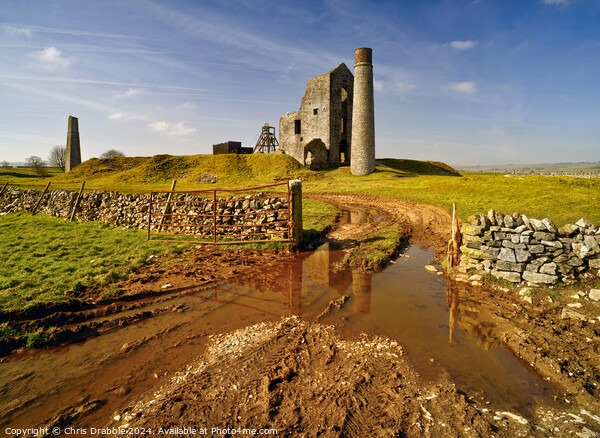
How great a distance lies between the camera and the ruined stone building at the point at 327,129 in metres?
33.3

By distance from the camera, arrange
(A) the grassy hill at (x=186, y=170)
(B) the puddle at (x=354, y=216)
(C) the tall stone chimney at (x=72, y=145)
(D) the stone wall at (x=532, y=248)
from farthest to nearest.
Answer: (C) the tall stone chimney at (x=72, y=145), (A) the grassy hill at (x=186, y=170), (B) the puddle at (x=354, y=216), (D) the stone wall at (x=532, y=248)

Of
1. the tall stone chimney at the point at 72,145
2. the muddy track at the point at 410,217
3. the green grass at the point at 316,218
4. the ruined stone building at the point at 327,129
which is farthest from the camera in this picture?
the tall stone chimney at the point at 72,145

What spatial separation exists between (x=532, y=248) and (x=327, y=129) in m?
33.7

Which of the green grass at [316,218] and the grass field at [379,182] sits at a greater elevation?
the grass field at [379,182]

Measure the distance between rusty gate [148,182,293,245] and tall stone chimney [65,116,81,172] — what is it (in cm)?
4304

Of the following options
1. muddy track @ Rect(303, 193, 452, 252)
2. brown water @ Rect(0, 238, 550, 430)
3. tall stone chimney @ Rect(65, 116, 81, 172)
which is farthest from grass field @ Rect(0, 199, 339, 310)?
tall stone chimney @ Rect(65, 116, 81, 172)

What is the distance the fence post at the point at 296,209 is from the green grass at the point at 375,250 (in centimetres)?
194

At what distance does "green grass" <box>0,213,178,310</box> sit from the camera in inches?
251

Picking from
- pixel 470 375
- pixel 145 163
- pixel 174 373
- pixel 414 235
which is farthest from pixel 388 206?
pixel 145 163

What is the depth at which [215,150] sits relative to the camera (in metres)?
48.7

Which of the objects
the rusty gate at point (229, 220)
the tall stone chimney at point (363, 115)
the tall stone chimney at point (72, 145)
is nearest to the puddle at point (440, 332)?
the rusty gate at point (229, 220)

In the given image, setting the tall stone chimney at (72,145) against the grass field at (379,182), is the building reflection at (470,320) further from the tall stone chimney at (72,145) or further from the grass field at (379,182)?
the tall stone chimney at (72,145)

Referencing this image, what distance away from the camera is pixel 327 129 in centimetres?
3775

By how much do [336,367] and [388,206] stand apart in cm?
1493
